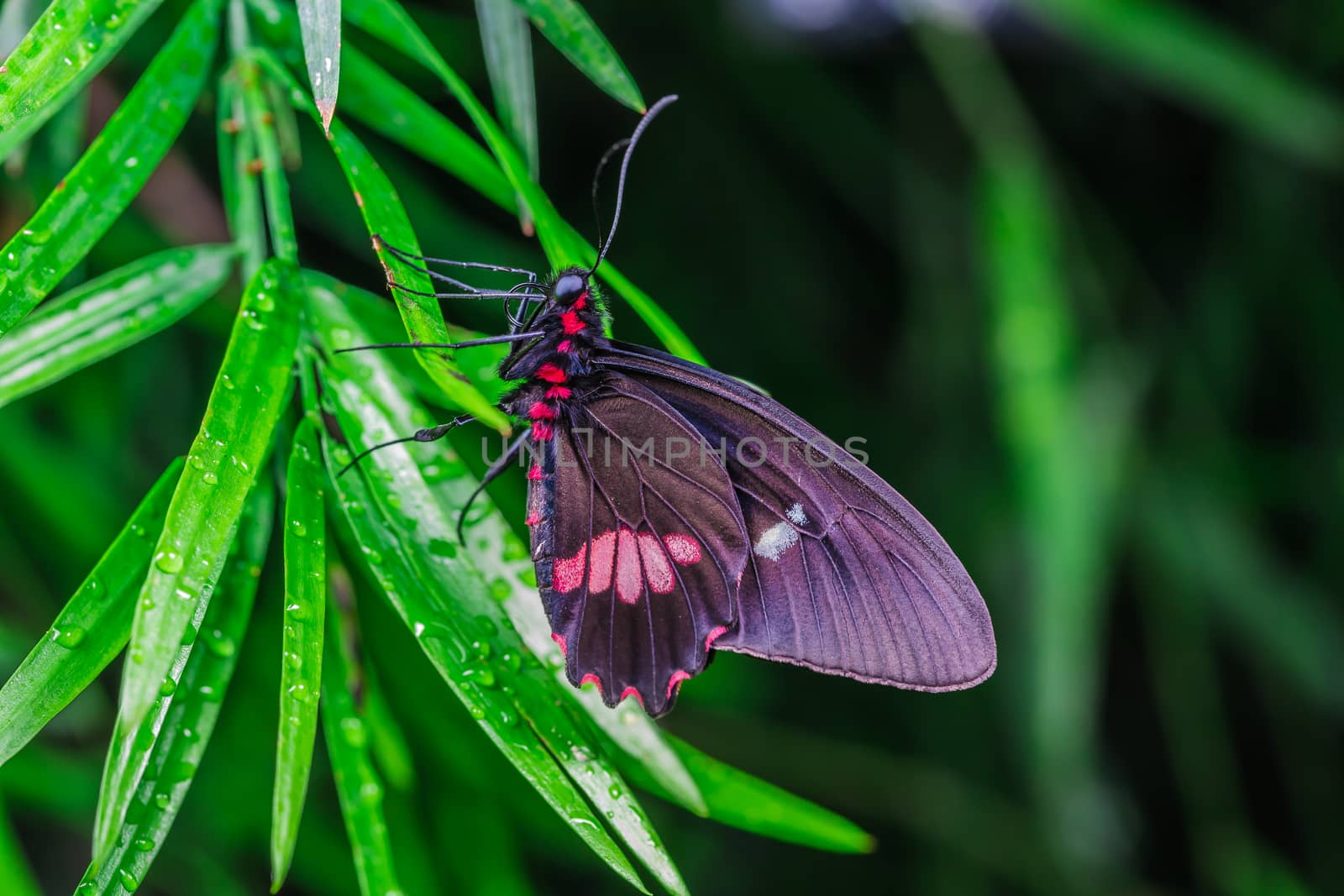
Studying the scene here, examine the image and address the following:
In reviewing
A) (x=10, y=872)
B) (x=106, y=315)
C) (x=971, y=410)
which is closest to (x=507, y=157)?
(x=106, y=315)

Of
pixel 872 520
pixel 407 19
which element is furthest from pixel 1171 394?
pixel 407 19

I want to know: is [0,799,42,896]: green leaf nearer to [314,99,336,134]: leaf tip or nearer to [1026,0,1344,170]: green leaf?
[314,99,336,134]: leaf tip

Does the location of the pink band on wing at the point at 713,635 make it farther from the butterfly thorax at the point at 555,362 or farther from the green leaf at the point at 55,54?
the green leaf at the point at 55,54

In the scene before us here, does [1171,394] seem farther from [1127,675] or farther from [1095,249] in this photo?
[1127,675]

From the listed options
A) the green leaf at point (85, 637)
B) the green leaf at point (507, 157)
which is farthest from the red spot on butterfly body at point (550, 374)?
the green leaf at point (85, 637)

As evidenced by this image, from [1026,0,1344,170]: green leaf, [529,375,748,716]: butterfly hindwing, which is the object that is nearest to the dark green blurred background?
[1026,0,1344,170]: green leaf
